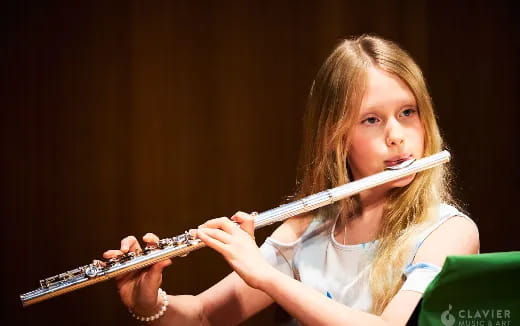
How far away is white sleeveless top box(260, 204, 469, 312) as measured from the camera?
119cm

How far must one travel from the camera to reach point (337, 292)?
4.31ft

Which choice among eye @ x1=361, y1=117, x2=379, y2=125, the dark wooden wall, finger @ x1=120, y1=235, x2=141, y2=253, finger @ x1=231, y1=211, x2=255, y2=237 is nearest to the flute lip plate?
eye @ x1=361, y1=117, x2=379, y2=125

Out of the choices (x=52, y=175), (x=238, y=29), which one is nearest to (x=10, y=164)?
(x=52, y=175)

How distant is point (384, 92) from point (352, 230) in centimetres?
31

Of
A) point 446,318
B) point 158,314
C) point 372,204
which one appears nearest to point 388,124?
point 372,204

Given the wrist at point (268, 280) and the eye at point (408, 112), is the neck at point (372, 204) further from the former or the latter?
the wrist at point (268, 280)

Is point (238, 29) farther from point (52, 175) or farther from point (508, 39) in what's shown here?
point (508, 39)

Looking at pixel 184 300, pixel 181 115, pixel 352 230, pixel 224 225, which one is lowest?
pixel 184 300

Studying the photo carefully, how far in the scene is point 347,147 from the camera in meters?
1.38

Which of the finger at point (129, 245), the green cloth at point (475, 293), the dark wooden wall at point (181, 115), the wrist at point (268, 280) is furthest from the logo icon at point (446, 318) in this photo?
the dark wooden wall at point (181, 115)

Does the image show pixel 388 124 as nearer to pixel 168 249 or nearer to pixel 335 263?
pixel 335 263

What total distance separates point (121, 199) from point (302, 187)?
802 millimetres

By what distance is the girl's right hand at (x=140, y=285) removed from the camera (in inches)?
52.1

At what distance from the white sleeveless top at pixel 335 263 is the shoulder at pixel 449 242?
0.05 ft
